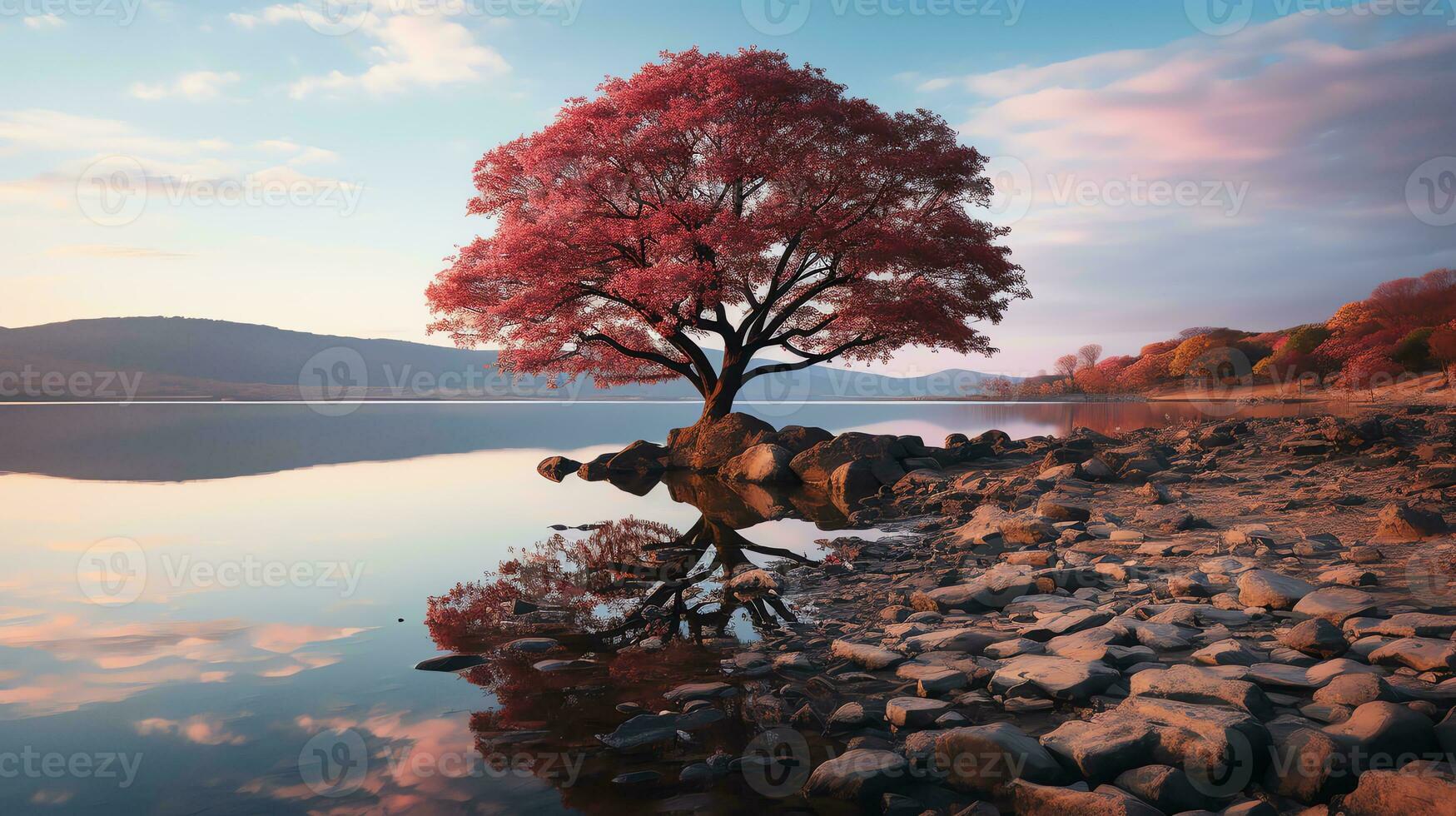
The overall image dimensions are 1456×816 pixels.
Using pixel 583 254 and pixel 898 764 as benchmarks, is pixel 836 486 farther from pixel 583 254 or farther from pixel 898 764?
pixel 898 764

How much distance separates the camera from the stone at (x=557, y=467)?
21.8 metres

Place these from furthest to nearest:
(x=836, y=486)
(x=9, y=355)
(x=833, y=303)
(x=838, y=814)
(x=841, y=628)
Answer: (x=9, y=355) → (x=833, y=303) → (x=836, y=486) → (x=841, y=628) → (x=838, y=814)

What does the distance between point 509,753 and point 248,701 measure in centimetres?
237

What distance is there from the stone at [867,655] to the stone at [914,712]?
79 centimetres

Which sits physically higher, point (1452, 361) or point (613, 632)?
point (1452, 361)

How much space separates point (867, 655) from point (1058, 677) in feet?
4.47

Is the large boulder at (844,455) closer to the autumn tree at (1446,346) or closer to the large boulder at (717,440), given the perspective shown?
the large boulder at (717,440)

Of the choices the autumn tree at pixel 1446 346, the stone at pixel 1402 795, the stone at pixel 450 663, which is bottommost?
the stone at pixel 450 663

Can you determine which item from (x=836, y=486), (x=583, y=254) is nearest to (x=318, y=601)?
(x=836, y=486)

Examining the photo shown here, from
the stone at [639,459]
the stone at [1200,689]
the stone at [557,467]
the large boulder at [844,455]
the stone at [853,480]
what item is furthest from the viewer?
the stone at [639,459]

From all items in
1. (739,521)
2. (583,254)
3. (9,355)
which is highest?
(9,355)

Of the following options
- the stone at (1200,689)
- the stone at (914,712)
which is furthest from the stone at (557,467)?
the stone at (1200,689)

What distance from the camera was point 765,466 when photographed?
1959 cm

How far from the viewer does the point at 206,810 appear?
3.73 m
